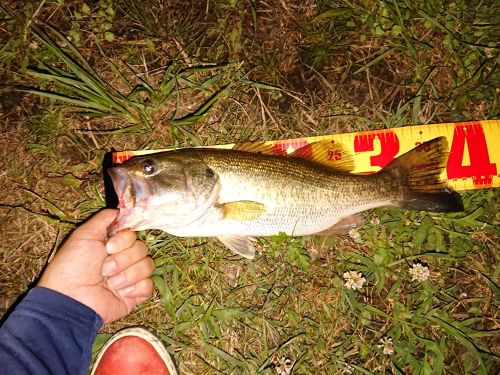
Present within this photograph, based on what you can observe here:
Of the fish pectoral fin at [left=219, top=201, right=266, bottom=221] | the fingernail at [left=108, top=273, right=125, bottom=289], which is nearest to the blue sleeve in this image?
the fingernail at [left=108, top=273, right=125, bottom=289]

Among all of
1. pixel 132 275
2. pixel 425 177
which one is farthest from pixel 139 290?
pixel 425 177

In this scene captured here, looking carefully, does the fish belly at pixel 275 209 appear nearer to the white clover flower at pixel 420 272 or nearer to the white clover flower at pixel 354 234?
the white clover flower at pixel 354 234

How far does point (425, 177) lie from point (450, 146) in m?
0.51

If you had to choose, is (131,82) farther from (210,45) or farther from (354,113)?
(354,113)

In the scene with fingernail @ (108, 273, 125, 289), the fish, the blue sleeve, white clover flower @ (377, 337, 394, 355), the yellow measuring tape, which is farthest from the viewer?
the yellow measuring tape

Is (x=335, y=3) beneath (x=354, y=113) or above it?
above

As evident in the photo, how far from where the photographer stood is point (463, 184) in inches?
134

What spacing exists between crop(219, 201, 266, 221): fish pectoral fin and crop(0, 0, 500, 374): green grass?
1.57ft

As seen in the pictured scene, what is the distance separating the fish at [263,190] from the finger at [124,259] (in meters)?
0.32

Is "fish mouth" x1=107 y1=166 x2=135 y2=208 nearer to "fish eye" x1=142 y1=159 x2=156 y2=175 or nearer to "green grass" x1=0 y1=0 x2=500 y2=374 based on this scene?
"fish eye" x1=142 y1=159 x2=156 y2=175

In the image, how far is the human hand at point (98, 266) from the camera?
9.07ft

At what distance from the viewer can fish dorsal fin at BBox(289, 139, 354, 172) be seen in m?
3.14

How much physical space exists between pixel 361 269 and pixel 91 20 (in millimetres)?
3341

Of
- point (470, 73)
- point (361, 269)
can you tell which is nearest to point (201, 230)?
point (361, 269)
